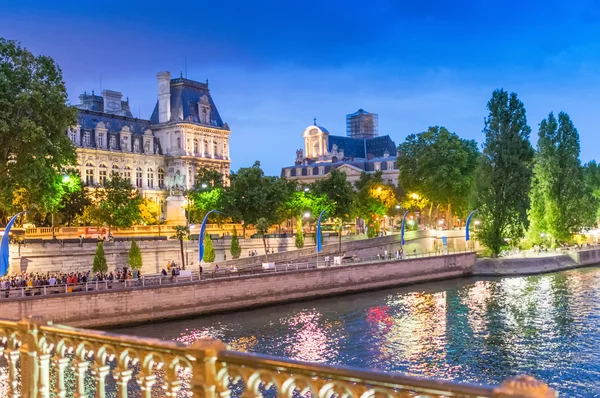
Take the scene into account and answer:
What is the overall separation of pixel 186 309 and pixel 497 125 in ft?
133

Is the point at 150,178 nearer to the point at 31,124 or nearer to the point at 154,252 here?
the point at 154,252

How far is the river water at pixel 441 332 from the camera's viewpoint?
2686cm

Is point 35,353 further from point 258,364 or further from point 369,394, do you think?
point 369,394

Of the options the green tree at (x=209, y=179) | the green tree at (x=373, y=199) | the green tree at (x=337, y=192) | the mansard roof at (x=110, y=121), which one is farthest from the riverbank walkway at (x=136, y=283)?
the mansard roof at (x=110, y=121)

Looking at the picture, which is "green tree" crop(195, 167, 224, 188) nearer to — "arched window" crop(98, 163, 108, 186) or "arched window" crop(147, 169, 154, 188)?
"arched window" crop(98, 163, 108, 186)

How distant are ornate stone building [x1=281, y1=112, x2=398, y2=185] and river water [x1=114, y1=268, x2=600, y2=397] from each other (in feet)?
287

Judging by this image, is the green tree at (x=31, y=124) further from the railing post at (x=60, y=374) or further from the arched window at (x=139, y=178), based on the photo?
the arched window at (x=139, y=178)

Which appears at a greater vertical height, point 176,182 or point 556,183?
point 176,182

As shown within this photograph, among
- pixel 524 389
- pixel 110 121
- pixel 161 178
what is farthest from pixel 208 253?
pixel 524 389

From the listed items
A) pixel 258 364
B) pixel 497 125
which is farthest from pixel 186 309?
pixel 497 125

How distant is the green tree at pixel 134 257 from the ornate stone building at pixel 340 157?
8750 cm

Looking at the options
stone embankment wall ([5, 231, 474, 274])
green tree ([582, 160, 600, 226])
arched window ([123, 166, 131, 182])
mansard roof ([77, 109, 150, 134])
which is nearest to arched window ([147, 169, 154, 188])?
arched window ([123, 166, 131, 182])

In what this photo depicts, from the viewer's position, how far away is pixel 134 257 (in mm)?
51594

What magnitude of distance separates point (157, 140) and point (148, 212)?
2191cm
